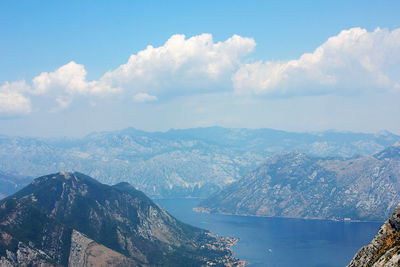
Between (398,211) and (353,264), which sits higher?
(398,211)

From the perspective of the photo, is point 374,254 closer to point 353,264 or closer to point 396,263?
point 353,264

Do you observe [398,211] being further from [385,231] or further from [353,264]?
[353,264]

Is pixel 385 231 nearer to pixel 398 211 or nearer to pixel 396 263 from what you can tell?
pixel 398 211

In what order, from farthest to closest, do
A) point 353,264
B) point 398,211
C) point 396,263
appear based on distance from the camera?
point 353,264, point 398,211, point 396,263

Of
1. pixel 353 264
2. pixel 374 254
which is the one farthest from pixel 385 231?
pixel 353 264

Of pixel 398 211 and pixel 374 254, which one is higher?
pixel 398 211

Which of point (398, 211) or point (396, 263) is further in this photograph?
point (398, 211)

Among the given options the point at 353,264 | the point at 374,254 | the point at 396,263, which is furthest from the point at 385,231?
the point at 396,263

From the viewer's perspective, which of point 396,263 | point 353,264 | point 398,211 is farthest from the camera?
point 353,264

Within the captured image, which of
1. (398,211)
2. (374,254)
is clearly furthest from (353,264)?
(398,211)
